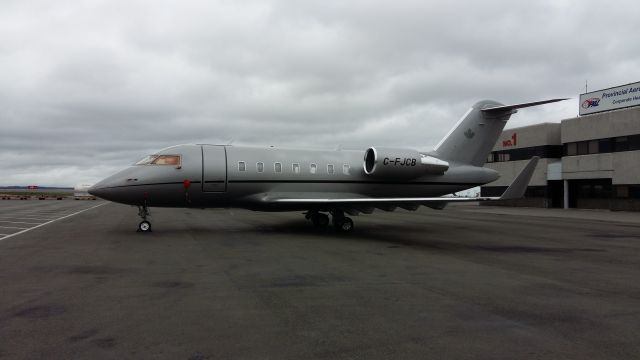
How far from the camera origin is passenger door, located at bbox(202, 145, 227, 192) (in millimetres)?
16547

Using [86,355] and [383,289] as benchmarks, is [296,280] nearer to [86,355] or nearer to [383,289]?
[383,289]

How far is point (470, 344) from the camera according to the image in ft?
16.4

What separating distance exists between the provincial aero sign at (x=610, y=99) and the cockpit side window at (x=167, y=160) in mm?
36311

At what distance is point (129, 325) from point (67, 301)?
1.77 metres

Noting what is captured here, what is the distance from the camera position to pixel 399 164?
18719 mm

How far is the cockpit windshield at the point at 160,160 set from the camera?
16297mm

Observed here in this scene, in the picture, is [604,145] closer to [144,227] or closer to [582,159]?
[582,159]

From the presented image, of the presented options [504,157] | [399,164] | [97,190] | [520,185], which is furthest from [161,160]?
[504,157]

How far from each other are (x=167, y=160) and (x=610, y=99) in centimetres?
3728

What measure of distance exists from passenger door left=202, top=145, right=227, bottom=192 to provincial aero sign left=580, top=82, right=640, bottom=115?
34771mm

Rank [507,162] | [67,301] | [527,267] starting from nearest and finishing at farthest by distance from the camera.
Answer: [67,301] < [527,267] < [507,162]

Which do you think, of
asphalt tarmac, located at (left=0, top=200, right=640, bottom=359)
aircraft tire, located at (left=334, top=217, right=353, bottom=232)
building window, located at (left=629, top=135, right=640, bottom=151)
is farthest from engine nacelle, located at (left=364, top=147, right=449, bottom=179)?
building window, located at (left=629, top=135, right=640, bottom=151)

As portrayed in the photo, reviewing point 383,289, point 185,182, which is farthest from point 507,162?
point 383,289

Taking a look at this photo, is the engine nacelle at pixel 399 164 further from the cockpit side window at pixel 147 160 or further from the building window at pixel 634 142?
the building window at pixel 634 142
